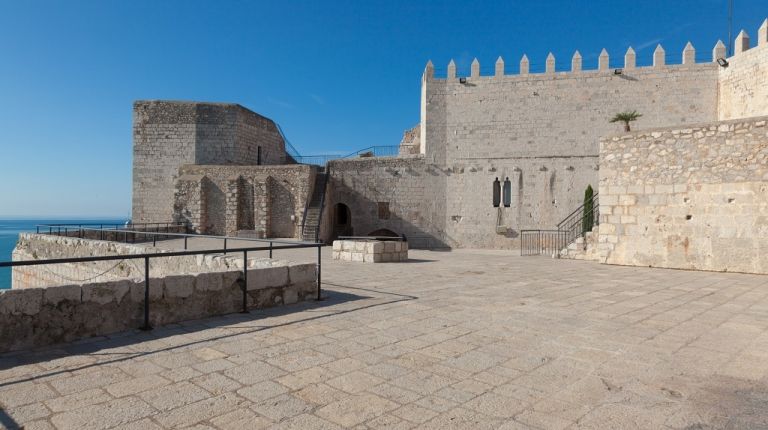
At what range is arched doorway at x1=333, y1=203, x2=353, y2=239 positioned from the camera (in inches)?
1038

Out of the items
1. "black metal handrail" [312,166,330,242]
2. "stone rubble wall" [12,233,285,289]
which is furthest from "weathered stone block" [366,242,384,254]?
"black metal handrail" [312,166,330,242]

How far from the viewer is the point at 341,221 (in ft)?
91.4

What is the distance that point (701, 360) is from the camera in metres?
4.08

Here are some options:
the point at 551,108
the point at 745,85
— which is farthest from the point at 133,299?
the point at 745,85

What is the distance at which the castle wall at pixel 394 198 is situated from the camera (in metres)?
24.0

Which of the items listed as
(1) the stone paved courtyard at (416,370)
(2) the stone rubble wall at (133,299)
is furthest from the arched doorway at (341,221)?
(1) the stone paved courtyard at (416,370)

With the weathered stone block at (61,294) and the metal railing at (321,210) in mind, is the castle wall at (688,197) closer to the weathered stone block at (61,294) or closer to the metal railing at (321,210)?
the weathered stone block at (61,294)

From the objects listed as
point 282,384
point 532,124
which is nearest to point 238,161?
point 532,124

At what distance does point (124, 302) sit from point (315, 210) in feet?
60.0

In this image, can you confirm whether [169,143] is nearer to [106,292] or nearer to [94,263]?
[94,263]

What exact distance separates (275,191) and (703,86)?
2068 centimetres

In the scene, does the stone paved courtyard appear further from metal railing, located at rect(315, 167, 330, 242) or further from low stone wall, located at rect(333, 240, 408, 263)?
metal railing, located at rect(315, 167, 330, 242)

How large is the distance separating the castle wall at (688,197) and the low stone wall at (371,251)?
547 centimetres

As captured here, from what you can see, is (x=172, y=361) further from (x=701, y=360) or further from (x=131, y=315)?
(x=701, y=360)
